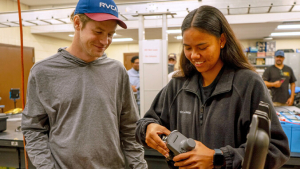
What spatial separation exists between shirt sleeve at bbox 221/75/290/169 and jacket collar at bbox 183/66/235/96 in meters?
0.08

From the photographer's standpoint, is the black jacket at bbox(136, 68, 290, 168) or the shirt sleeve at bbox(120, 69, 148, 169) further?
the shirt sleeve at bbox(120, 69, 148, 169)

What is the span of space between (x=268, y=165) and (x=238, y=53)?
462 mm

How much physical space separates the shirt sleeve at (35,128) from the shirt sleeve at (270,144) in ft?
2.97

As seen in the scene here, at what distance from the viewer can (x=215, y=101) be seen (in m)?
0.89

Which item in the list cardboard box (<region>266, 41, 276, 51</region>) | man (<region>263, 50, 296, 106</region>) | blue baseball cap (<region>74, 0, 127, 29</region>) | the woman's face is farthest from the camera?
cardboard box (<region>266, 41, 276, 51</region>)

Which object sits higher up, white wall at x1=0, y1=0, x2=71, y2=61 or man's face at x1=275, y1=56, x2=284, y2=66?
white wall at x1=0, y1=0, x2=71, y2=61

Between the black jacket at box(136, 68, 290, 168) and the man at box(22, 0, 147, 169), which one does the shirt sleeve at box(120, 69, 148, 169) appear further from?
the black jacket at box(136, 68, 290, 168)

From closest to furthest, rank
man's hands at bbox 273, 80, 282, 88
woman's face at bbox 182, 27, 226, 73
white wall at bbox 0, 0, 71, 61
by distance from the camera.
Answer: woman's face at bbox 182, 27, 226, 73
man's hands at bbox 273, 80, 282, 88
white wall at bbox 0, 0, 71, 61

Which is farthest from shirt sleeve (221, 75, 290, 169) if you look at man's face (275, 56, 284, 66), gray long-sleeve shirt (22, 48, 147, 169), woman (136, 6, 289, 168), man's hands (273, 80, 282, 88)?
man's face (275, 56, 284, 66)

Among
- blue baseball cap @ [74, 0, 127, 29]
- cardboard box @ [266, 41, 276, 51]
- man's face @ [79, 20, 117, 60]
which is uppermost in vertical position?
cardboard box @ [266, 41, 276, 51]

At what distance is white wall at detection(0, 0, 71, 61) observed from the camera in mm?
5311

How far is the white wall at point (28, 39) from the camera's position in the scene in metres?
5.31

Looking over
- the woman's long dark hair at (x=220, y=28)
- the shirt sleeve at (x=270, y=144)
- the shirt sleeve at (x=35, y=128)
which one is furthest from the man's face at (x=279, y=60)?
the shirt sleeve at (x=35, y=128)

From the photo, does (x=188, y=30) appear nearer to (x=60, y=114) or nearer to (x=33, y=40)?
(x=60, y=114)
